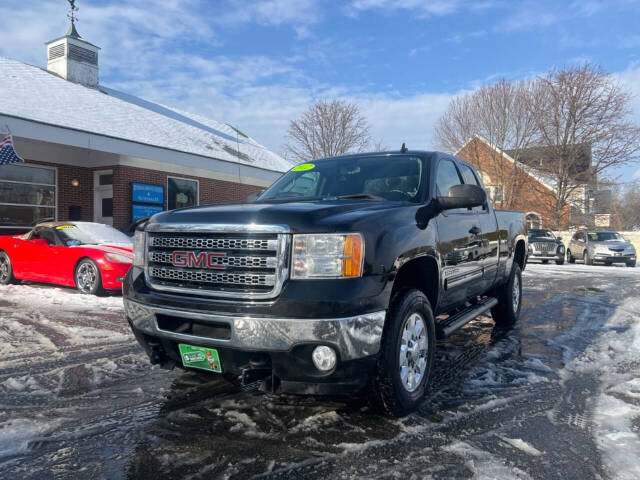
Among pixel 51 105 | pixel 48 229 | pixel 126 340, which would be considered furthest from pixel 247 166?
pixel 126 340

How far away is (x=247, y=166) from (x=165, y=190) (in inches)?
116

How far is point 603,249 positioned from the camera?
21.3m

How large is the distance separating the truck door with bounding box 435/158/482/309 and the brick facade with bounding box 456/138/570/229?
28.8 meters

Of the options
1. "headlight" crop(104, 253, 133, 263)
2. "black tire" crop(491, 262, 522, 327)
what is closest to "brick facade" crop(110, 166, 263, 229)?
"headlight" crop(104, 253, 133, 263)

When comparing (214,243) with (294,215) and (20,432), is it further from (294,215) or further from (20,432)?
(20,432)

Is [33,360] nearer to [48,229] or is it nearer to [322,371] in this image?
[322,371]

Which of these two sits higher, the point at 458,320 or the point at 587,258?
the point at 458,320

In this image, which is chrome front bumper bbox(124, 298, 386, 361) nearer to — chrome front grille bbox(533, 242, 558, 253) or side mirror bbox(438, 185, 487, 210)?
side mirror bbox(438, 185, 487, 210)

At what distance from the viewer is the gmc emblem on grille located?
3.05 meters

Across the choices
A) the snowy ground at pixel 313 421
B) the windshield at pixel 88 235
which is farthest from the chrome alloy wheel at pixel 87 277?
the snowy ground at pixel 313 421

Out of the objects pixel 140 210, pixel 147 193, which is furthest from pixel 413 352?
pixel 147 193

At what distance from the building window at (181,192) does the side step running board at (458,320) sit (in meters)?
12.9

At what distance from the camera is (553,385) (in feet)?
13.3

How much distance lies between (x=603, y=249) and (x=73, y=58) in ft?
72.4
